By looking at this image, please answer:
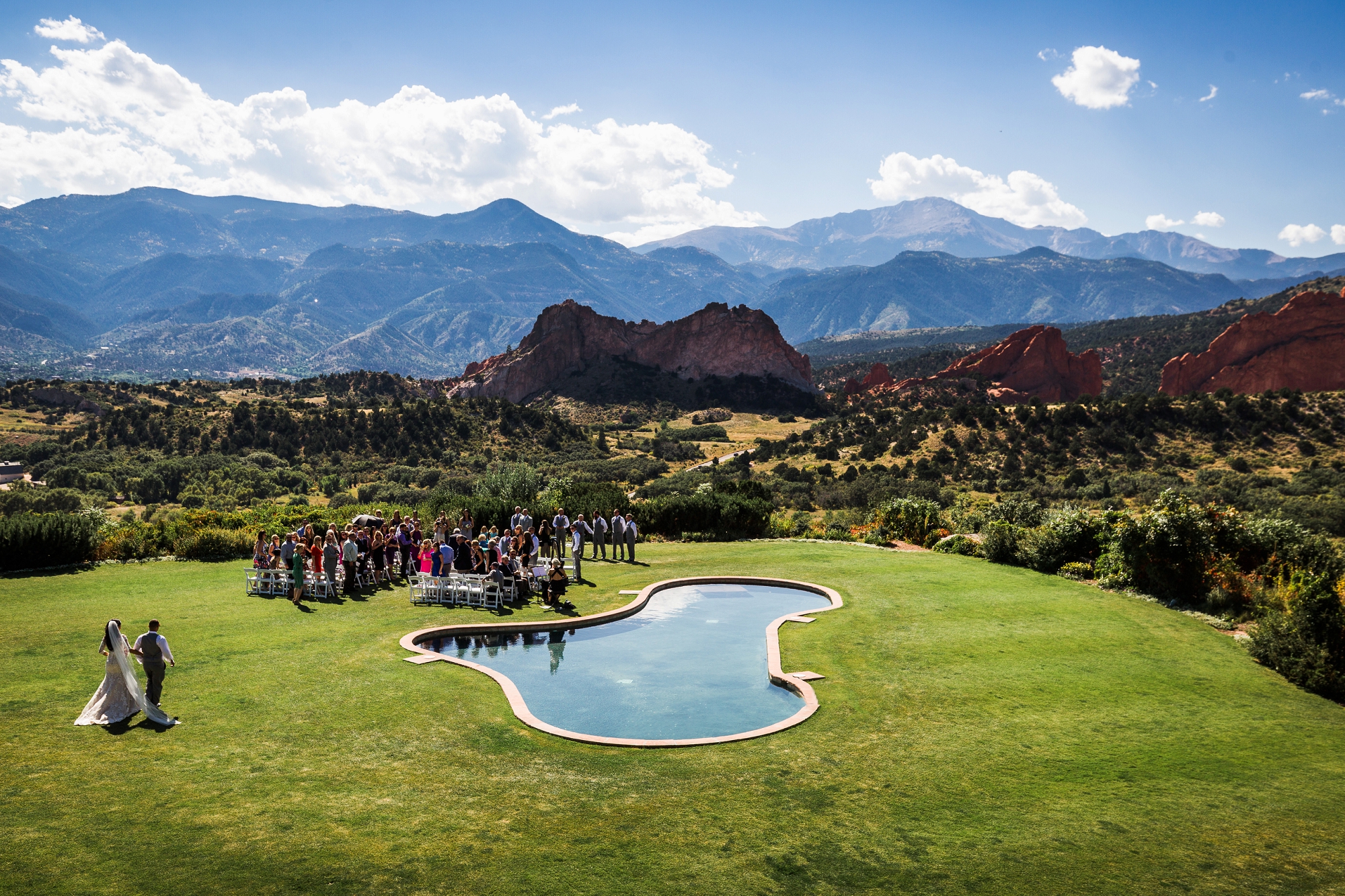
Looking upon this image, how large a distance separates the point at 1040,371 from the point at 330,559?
302 feet

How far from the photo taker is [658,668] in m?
13.3

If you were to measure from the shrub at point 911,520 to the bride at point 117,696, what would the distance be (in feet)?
67.7

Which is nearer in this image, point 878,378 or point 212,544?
point 212,544

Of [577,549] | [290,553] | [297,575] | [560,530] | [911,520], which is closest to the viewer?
[297,575]

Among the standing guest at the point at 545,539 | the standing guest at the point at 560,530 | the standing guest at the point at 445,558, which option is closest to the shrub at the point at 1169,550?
the standing guest at the point at 560,530

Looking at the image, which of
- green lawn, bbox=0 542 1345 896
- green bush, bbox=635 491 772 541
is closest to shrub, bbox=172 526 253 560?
green lawn, bbox=0 542 1345 896

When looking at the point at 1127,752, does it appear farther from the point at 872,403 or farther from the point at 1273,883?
the point at 872,403

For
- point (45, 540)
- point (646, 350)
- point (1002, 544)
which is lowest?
point (1002, 544)

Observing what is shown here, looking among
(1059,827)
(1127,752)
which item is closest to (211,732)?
(1059,827)

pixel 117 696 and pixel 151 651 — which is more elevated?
pixel 151 651

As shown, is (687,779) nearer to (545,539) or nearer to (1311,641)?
(1311,641)

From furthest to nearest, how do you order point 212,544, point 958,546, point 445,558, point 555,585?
point 958,546 < point 212,544 < point 445,558 < point 555,585

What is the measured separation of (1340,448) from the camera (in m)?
43.8

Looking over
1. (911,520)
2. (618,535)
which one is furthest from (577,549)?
(911,520)
